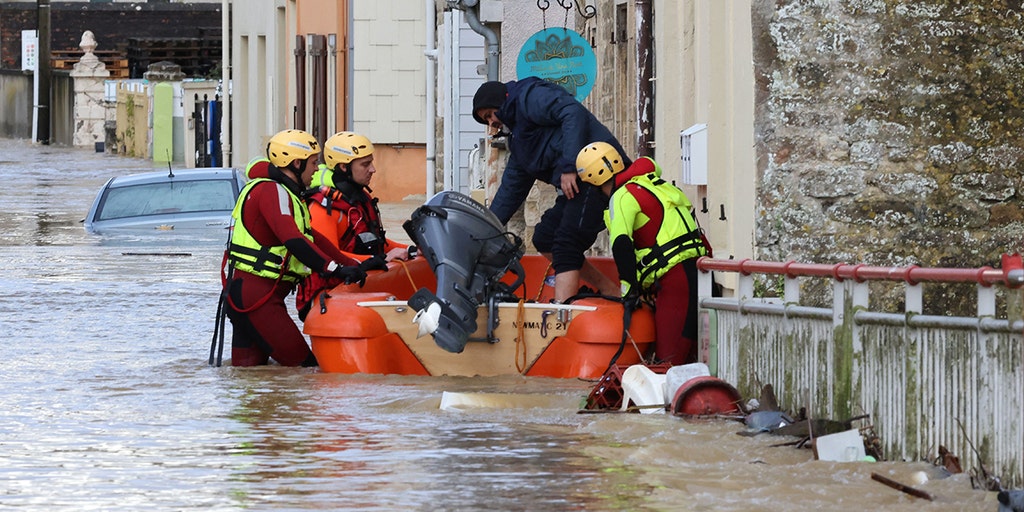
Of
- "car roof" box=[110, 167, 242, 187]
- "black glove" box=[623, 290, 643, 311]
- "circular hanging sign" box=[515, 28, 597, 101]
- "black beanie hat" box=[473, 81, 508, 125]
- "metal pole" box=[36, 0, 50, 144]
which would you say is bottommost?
"black glove" box=[623, 290, 643, 311]

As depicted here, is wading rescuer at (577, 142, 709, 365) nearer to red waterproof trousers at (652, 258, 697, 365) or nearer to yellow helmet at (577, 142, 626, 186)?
red waterproof trousers at (652, 258, 697, 365)

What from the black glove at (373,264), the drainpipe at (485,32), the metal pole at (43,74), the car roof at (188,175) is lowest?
the black glove at (373,264)

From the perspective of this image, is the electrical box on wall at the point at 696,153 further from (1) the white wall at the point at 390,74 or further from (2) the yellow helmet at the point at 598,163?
(1) the white wall at the point at 390,74

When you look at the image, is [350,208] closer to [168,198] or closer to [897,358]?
[897,358]

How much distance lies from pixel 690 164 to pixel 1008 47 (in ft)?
7.27

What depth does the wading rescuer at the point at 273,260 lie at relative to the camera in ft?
37.8

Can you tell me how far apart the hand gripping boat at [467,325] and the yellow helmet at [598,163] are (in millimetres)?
584

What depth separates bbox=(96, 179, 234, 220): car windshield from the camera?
2194 cm

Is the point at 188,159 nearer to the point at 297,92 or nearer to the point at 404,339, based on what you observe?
the point at 297,92

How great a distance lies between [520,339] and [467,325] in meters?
0.30

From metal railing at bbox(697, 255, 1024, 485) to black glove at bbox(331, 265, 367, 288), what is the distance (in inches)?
90.6

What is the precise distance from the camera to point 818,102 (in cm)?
1102

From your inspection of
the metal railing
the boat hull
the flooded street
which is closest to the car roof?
the flooded street

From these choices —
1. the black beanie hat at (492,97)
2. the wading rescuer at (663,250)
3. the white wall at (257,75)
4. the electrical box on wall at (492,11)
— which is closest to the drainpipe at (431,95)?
the electrical box on wall at (492,11)
